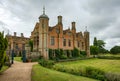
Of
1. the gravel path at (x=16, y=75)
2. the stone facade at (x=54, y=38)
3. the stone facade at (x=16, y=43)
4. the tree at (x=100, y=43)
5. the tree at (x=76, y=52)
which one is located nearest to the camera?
the gravel path at (x=16, y=75)

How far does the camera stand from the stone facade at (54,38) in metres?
32.0

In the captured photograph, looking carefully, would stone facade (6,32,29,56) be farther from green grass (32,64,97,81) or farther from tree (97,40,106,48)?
tree (97,40,106,48)

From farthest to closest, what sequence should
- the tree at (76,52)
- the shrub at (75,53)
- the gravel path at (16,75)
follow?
1. the tree at (76,52)
2. the shrub at (75,53)
3. the gravel path at (16,75)

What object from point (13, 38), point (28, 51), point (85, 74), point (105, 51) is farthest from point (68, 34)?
point (105, 51)

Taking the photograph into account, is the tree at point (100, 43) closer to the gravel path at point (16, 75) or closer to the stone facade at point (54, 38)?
the stone facade at point (54, 38)

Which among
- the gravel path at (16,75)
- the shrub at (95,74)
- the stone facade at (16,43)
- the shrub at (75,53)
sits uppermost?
the stone facade at (16,43)

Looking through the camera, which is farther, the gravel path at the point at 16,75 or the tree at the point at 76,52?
the tree at the point at 76,52

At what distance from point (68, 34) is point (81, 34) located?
320 inches

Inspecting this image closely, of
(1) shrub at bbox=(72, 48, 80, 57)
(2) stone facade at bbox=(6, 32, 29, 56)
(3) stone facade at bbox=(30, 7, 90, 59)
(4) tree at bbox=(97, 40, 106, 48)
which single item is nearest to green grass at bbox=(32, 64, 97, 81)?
(3) stone facade at bbox=(30, 7, 90, 59)

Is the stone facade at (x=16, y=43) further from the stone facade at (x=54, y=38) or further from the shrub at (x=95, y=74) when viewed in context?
the shrub at (x=95, y=74)

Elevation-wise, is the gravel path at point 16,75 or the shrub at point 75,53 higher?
the shrub at point 75,53

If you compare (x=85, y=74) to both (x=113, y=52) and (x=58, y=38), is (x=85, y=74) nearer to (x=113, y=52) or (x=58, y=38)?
(x=58, y=38)

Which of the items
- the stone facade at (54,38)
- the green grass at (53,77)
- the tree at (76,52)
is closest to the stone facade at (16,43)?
the stone facade at (54,38)

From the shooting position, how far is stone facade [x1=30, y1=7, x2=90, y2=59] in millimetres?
32000
